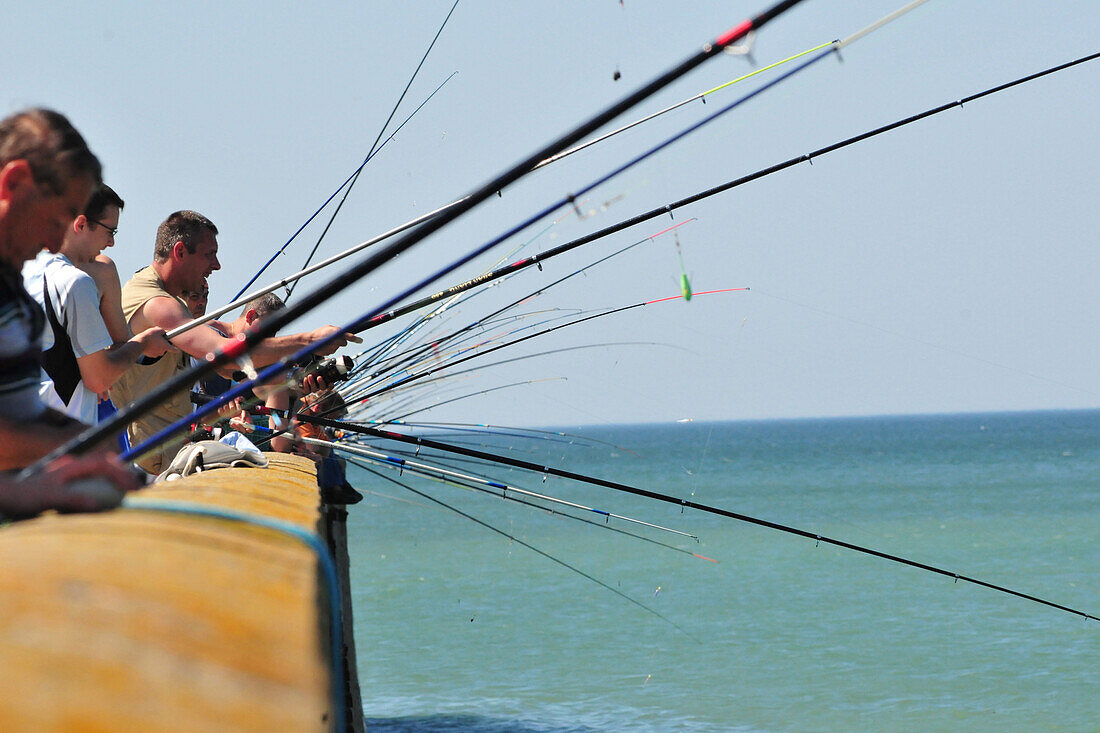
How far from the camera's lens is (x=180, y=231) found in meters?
4.57

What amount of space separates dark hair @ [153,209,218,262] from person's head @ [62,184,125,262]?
34 cm

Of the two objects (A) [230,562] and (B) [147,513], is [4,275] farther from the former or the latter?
(A) [230,562]

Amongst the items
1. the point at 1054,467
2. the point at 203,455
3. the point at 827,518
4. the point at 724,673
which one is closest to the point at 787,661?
the point at 724,673

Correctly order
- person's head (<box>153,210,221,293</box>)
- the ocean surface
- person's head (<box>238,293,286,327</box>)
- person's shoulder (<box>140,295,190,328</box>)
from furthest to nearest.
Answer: the ocean surface
person's head (<box>238,293,286,327</box>)
person's head (<box>153,210,221,293</box>)
person's shoulder (<box>140,295,190,328</box>)

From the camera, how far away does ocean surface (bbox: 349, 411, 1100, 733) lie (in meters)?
14.3

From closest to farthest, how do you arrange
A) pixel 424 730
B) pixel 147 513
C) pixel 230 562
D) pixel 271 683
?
pixel 271 683 → pixel 230 562 → pixel 147 513 → pixel 424 730

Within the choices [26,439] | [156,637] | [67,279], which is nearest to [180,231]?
[67,279]

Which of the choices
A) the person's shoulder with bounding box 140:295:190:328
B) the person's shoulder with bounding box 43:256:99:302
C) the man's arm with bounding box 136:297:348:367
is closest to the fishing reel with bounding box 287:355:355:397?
the man's arm with bounding box 136:297:348:367

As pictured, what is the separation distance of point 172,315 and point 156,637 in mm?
3476

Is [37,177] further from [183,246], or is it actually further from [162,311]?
[183,246]

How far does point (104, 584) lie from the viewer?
106 cm

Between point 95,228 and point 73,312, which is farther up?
point 95,228

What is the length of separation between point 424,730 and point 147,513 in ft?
40.3

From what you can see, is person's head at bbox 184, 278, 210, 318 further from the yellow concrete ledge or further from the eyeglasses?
the yellow concrete ledge
